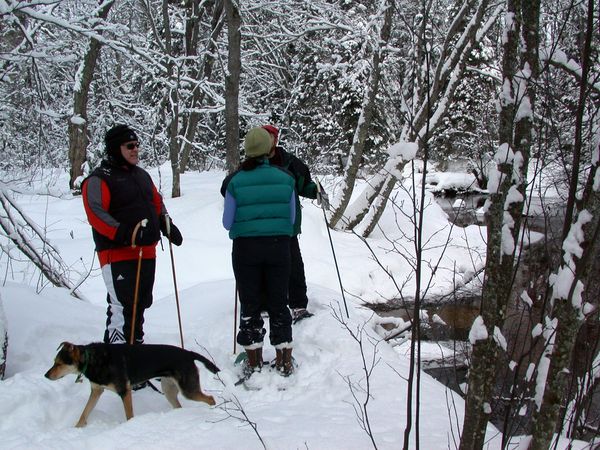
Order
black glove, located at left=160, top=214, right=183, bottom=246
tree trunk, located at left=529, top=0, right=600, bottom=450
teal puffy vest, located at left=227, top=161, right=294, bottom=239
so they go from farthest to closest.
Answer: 1. black glove, located at left=160, top=214, right=183, bottom=246
2. teal puffy vest, located at left=227, top=161, right=294, bottom=239
3. tree trunk, located at left=529, top=0, right=600, bottom=450

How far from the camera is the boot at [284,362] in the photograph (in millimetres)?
4043

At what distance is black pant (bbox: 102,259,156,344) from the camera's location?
3.74 metres

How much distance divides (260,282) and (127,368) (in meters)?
1.19

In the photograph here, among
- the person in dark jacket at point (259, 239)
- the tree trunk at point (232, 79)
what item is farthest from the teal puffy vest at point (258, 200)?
the tree trunk at point (232, 79)

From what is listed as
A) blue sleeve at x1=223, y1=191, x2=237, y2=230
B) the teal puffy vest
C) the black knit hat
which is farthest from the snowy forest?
blue sleeve at x1=223, y1=191, x2=237, y2=230

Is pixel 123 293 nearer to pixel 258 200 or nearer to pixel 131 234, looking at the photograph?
pixel 131 234

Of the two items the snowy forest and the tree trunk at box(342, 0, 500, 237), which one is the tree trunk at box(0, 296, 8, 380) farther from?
the tree trunk at box(342, 0, 500, 237)

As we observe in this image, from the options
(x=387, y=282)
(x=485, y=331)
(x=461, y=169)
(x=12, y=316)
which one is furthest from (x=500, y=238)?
(x=461, y=169)

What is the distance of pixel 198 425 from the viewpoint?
3066 millimetres

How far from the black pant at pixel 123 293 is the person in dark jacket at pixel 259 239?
0.70 m

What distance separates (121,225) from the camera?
3.64 meters

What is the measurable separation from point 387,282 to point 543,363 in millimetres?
7659

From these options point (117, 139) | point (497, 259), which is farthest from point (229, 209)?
point (497, 259)

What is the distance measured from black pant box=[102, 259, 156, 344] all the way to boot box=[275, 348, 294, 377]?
1.12 meters
